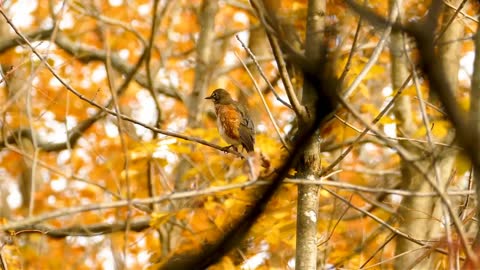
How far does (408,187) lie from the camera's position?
19.3 feet

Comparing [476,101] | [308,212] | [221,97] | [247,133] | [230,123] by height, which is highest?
[221,97]

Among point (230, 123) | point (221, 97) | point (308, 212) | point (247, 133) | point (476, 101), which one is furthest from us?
point (221, 97)

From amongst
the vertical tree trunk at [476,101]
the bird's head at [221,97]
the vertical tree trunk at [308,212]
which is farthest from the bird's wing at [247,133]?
the vertical tree trunk at [476,101]

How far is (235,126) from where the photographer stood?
6.95 m

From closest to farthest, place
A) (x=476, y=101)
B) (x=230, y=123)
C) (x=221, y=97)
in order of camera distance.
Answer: (x=476, y=101) → (x=230, y=123) → (x=221, y=97)

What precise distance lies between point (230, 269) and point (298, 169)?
5.39 feet

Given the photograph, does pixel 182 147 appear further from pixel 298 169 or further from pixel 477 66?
pixel 477 66

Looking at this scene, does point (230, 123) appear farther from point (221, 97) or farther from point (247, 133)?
point (221, 97)

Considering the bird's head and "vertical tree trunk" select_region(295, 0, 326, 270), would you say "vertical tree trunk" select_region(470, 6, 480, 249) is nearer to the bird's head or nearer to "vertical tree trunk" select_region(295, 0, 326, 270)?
"vertical tree trunk" select_region(295, 0, 326, 270)

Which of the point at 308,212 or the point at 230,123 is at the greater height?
the point at 230,123

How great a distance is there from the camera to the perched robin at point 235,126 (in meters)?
6.86

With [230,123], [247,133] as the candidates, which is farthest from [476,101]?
[230,123]

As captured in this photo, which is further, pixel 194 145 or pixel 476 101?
pixel 194 145

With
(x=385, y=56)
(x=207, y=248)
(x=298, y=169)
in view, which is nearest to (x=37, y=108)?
(x=385, y=56)
